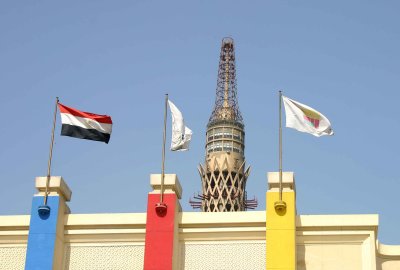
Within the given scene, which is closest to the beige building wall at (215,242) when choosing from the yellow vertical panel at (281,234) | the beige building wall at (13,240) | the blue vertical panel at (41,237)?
the beige building wall at (13,240)

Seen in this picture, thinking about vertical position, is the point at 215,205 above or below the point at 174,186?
above

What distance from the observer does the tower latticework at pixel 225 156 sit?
143 metres

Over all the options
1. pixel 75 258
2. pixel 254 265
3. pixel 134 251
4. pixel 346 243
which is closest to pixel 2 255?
pixel 75 258

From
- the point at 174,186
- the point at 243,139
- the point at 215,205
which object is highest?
the point at 243,139

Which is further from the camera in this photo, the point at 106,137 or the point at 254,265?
the point at 106,137

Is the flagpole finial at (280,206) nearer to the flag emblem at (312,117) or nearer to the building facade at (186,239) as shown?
the building facade at (186,239)

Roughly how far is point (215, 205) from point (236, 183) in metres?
5.25

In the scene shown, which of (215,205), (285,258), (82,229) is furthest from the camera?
(215,205)

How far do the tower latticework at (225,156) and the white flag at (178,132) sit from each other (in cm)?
10081

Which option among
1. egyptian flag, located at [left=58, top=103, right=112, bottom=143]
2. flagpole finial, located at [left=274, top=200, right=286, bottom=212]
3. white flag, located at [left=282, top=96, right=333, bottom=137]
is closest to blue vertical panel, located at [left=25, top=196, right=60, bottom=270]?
egyptian flag, located at [left=58, top=103, right=112, bottom=143]

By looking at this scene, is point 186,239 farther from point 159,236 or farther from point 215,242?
point 159,236

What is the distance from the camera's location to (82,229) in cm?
3944

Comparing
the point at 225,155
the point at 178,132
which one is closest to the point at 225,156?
the point at 225,155

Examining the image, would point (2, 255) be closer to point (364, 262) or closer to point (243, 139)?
point (364, 262)
